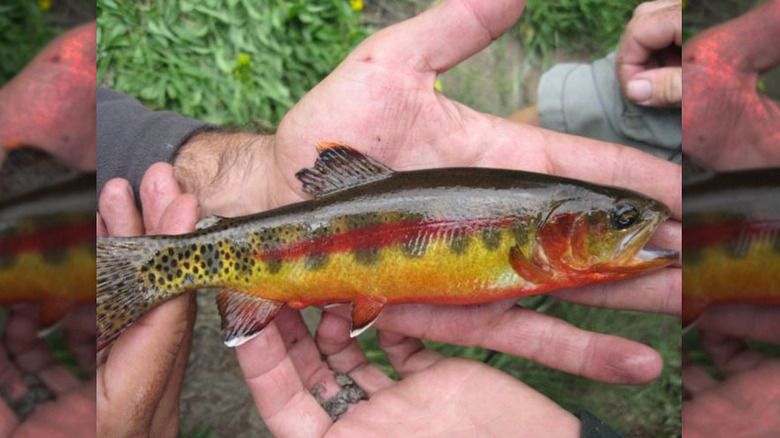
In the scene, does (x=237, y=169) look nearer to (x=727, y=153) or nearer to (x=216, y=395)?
(x=216, y=395)

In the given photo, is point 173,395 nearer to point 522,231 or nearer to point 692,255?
point 522,231

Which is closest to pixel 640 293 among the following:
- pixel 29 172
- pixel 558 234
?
pixel 558 234

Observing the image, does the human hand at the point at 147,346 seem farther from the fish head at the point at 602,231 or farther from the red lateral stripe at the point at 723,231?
the red lateral stripe at the point at 723,231

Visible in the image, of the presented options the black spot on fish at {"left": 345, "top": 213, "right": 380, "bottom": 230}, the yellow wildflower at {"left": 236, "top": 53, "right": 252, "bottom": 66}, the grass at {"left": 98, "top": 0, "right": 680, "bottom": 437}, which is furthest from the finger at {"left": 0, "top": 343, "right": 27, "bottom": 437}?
the yellow wildflower at {"left": 236, "top": 53, "right": 252, "bottom": 66}

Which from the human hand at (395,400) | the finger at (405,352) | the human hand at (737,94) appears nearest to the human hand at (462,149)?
the finger at (405,352)

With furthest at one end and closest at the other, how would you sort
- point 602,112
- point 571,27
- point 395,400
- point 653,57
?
point 571,27
point 602,112
point 653,57
point 395,400

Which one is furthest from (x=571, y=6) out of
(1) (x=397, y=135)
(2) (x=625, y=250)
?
(2) (x=625, y=250)
